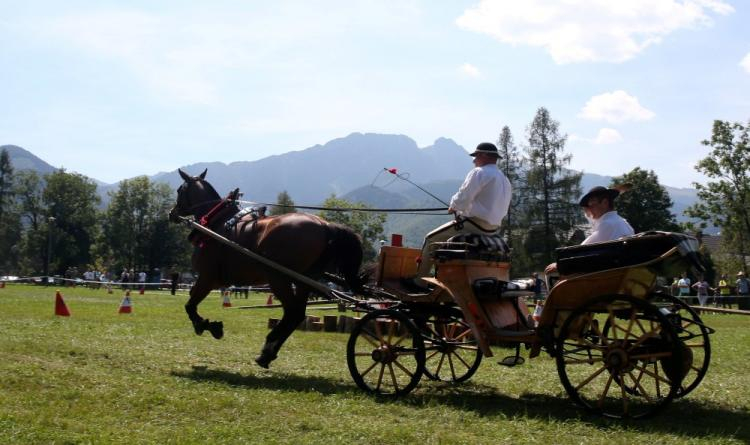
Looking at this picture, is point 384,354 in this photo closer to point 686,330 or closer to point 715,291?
point 686,330

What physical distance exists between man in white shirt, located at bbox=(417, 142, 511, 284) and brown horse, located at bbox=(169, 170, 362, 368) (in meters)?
1.90

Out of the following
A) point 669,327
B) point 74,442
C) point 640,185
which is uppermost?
point 640,185

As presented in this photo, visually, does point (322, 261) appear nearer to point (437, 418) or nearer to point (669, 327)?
point (437, 418)

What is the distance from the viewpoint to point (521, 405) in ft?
22.9

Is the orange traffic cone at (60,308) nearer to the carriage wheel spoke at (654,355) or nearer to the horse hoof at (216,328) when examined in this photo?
the horse hoof at (216,328)

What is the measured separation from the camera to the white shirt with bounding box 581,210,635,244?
725 centimetres

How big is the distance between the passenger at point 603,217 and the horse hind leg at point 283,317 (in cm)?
333

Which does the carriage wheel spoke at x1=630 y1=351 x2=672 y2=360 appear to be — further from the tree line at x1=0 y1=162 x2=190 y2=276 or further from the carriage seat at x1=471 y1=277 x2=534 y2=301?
the tree line at x1=0 y1=162 x2=190 y2=276

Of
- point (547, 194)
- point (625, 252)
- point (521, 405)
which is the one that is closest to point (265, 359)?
point (521, 405)

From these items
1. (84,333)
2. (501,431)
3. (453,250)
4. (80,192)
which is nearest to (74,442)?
(501,431)

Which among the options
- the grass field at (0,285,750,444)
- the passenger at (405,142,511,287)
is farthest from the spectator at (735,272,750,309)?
the passenger at (405,142,511,287)

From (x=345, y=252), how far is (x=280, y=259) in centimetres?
87

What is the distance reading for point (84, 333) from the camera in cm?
1157

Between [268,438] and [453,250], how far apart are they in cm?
279
